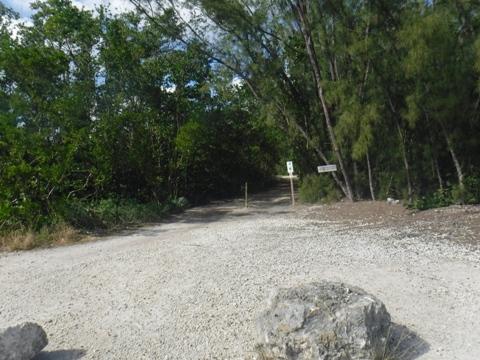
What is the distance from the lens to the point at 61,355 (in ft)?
14.4

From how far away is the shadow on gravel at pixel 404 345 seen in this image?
3852mm

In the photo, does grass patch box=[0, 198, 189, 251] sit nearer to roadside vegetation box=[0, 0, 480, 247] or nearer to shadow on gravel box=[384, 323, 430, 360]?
roadside vegetation box=[0, 0, 480, 247]

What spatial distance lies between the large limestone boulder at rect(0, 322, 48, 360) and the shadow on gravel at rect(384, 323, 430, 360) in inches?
118

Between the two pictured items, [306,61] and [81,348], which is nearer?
[81,348]

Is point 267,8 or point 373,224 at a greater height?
point 267,8

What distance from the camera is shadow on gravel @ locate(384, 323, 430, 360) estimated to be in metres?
3.85

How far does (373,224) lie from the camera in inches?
395

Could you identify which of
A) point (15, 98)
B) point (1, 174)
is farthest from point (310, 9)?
point (1, 174)

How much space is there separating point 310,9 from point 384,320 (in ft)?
38.8

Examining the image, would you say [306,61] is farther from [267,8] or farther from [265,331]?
[265,331]

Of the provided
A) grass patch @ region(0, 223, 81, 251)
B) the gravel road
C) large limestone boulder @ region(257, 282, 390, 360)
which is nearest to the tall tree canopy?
the gravel road

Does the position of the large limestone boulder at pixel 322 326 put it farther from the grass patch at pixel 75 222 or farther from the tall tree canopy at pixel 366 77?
the tall tree canopy at pixel 366 77

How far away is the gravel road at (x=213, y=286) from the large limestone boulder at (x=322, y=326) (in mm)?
450

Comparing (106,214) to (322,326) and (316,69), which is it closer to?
(316,69)
